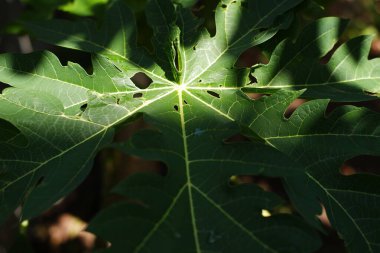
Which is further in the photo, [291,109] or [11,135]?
[291,109]

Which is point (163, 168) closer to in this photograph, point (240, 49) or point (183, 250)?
point (240, 49)

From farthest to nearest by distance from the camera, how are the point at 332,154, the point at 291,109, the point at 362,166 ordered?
1. the point at 291,109
2. the point at 362,166
3. the point at 332,154

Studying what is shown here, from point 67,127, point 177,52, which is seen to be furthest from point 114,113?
point 177,52

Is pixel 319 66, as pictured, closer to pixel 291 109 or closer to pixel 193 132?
pixel 193 132

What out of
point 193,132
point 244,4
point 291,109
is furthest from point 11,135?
point 291,109

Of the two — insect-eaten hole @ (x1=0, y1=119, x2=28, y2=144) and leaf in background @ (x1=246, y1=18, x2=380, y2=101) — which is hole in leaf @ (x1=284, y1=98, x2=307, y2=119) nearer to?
leaf in background @ (x1=246, y1=18, x2=380, y2=101)

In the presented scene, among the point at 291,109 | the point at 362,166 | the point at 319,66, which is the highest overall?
the point at 291,109

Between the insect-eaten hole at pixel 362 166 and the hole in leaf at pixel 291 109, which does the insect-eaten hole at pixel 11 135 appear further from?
the insect-eaten hole at pixel 362 166

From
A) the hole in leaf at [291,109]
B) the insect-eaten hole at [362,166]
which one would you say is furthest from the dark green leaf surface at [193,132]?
the insect-eaten hole at [362,166]
